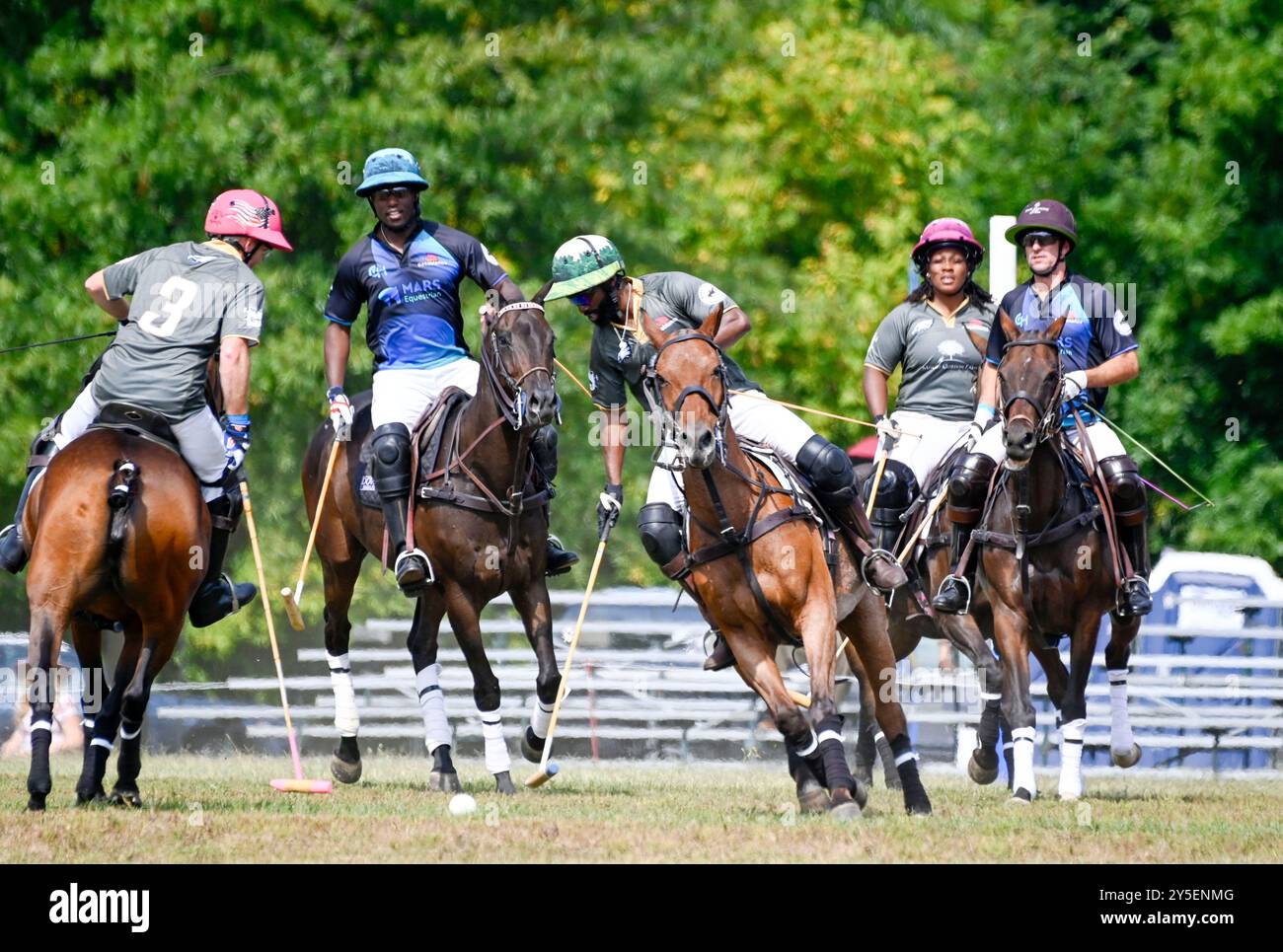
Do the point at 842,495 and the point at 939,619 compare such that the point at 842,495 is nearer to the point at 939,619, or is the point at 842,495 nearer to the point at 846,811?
the point at 846,811

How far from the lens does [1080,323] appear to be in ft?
41.5

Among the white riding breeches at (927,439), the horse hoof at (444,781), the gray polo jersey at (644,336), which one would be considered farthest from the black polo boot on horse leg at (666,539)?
the white riding breeches at (927,439)

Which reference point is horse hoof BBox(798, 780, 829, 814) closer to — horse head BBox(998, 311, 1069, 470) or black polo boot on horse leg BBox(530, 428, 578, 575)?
horse head BBox(998, 311, 1069, 470)

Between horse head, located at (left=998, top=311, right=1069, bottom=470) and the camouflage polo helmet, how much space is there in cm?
227

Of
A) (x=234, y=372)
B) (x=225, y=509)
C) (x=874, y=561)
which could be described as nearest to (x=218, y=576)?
(x=225, y=509)

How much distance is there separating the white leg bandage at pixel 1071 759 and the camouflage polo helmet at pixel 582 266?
3.93 metres

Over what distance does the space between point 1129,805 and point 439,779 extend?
417 centimetres

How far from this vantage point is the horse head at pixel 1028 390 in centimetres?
1144

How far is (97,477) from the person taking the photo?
34.8 ft

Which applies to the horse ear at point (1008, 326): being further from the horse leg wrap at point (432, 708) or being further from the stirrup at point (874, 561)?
the horse leg wrap at point (432, 708)

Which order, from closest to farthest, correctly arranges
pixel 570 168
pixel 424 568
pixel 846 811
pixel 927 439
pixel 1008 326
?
1. pixel 846 811
2. pixel 1008 326
3. pixel 424 568
4. pixel 927 439
5. pixel 570 168

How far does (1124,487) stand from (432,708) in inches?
176

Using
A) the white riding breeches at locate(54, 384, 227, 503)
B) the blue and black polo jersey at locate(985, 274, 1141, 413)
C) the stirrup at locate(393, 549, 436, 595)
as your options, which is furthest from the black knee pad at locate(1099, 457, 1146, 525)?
the white riding breeches at locate(54, 384, 227, 503)
